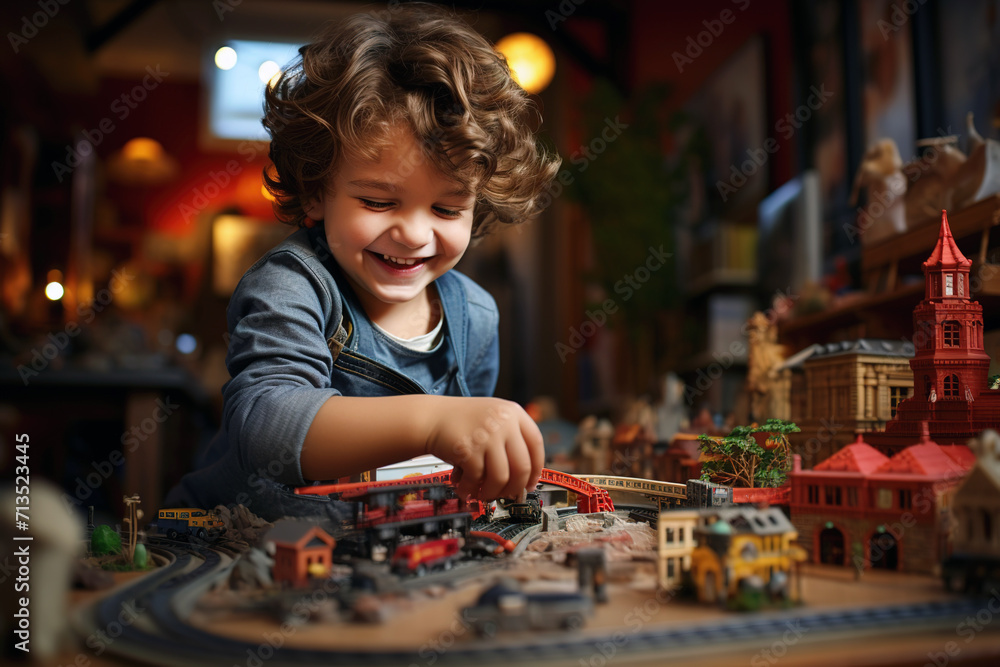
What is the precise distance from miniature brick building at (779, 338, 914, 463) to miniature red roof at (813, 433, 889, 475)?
24 cm

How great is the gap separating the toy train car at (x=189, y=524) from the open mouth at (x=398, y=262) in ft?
1.45

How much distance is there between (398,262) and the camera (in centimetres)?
115

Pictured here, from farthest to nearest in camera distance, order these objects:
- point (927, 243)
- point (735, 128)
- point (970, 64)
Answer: point (735, 128)
point (970, 64)
point (927, 243)

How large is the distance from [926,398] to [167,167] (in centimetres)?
664

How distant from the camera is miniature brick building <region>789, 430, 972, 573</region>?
746 millimetres

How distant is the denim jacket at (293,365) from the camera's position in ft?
Answer: 2.89

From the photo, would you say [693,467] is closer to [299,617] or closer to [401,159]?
[401,159]

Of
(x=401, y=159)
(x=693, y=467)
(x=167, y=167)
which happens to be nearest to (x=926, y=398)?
(x=693, y=467)

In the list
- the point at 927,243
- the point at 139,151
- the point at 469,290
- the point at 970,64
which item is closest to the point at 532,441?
the point at 469,290

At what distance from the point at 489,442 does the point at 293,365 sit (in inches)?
12.5

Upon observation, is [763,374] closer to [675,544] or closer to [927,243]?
[927,243]

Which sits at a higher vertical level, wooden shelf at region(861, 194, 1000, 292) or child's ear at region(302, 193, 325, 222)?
child's ear at region(302, 193, 325, 222)

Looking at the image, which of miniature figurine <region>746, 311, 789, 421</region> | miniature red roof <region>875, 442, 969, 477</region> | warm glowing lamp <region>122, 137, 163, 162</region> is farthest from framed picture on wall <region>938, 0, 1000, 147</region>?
warm glowing lamp <region>122, 137, 163, 162</region>

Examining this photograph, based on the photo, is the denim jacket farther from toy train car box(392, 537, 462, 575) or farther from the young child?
toy train car box(392, 537, 462, 575)
